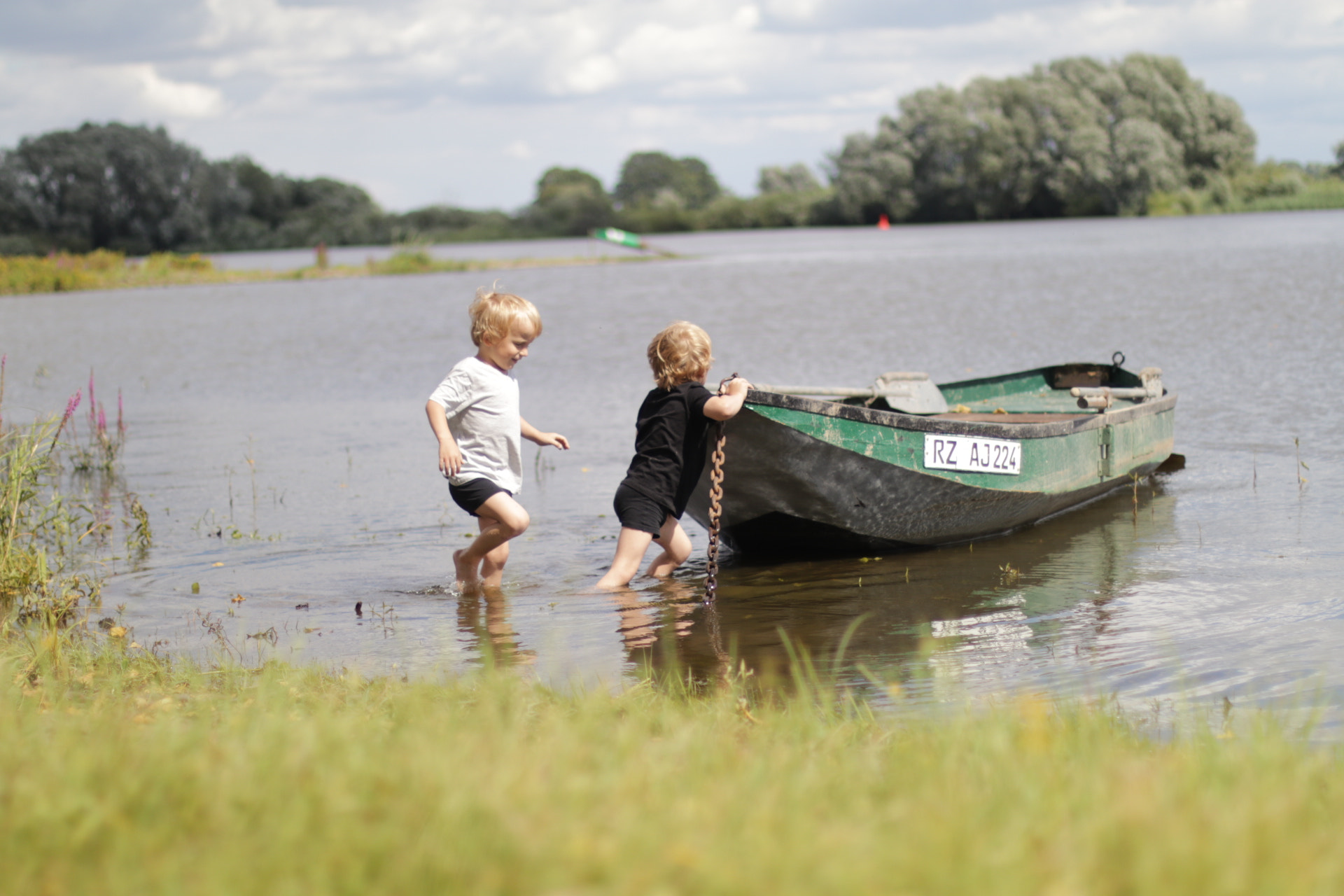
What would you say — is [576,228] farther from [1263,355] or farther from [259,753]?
[259,753]

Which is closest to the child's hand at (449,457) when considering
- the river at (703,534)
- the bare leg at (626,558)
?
the river at (703,534)

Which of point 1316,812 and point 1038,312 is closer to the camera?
point 1316,812

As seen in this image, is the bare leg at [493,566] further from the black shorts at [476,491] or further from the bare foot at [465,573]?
the black shorts at [476,491]

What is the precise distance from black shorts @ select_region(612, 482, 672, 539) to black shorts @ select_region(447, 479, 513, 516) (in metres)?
0.63

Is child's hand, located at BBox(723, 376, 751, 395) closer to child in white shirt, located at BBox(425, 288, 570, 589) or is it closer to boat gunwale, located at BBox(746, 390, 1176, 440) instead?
boat gunwale, located at BBox(746, 390, 1176, 440)

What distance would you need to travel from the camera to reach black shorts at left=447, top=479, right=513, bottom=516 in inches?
247

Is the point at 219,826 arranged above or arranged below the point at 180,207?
below

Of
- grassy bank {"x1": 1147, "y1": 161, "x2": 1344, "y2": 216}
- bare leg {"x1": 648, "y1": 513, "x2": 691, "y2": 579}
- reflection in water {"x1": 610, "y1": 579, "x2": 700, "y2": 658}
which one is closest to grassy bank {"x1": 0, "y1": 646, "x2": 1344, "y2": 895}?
reflection in water {"x1": 610, "y1": 579, "x2": 700, "y2": 658}

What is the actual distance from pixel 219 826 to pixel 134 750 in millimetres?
547

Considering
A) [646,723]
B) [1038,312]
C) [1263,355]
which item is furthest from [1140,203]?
[646,723]

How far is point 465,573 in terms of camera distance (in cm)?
696

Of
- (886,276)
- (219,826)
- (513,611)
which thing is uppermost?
(886,276)

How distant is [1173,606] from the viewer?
6258mm

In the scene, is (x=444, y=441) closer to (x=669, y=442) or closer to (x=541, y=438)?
(x=541, y=438)
